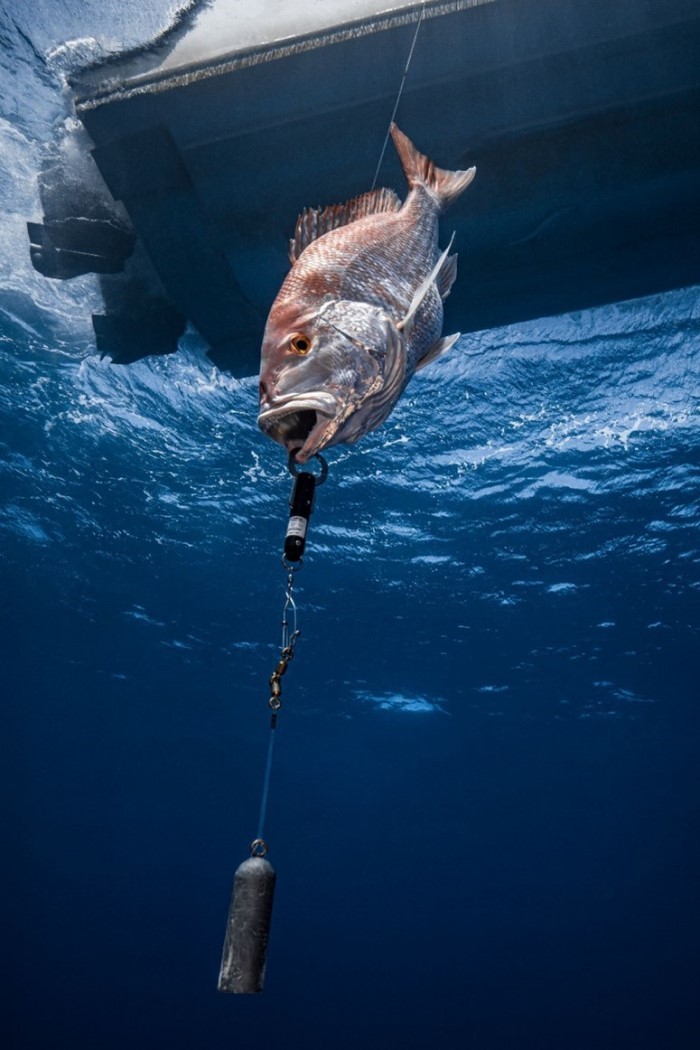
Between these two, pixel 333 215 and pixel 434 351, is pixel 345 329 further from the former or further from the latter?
pixel 333 215

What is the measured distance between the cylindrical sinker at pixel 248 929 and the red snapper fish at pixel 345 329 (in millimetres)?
1867

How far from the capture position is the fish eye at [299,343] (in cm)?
186

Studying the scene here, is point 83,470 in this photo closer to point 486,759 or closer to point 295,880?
point 486,759

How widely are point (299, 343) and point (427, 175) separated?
4.91 feet

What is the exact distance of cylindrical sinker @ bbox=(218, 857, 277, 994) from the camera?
2512mm

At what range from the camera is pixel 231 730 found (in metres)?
37.7

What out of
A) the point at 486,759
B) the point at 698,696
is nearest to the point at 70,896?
the point at 486,759

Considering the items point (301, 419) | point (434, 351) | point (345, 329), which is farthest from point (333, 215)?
point (301, 419)

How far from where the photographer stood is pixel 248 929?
2631mm

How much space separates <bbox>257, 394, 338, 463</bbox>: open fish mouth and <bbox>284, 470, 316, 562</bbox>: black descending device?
1.37ft

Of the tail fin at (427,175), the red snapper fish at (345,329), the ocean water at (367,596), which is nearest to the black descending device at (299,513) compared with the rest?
the red snapper fish at (345,329)

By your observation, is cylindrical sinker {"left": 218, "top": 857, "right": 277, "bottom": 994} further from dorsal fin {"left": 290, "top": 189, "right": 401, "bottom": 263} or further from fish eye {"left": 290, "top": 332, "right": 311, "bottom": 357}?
dorsal fin {"left": 290, "top": 189, "right": 401, "bottom": 263}

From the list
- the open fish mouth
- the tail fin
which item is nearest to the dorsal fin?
the tail fin

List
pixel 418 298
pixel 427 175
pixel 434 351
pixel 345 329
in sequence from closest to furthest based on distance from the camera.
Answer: pixel 418 298 → pixel 345 329 → pixel 434 351 → pixel 427 175
